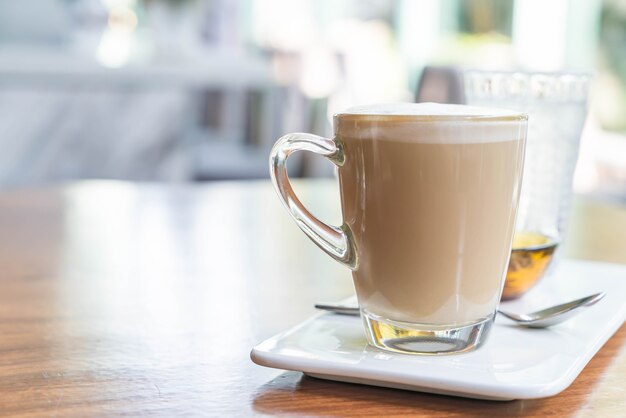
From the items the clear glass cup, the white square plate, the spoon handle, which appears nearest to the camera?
the white square plate

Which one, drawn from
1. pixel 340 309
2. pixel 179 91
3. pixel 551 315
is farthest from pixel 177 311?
pixel 179 91

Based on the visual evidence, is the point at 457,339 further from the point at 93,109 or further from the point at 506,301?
the point at 93,109

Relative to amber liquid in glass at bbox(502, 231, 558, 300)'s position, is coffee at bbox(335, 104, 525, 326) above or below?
above

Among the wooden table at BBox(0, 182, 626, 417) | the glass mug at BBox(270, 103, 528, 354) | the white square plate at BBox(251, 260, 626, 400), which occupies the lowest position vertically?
the wooden table at BBox(0, 182, 626, 417)

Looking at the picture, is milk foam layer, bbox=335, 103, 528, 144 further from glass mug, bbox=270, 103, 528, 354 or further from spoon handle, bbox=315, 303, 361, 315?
spoon handle, bbox=315, 303, 361, 315

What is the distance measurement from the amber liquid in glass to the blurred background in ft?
1.40

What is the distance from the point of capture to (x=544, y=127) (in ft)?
1.98

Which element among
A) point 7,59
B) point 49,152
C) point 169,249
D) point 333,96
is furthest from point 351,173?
point 333,96

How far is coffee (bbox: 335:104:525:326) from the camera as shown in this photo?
1.30 ft

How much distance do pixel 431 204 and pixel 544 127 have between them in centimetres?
23

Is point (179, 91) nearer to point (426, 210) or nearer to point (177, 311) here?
point (177, 311)

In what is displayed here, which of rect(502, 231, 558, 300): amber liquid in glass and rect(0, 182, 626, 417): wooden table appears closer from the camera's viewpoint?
rect(0, 182, 626, 417): wooden table

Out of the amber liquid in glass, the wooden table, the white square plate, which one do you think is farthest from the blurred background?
the white square plate

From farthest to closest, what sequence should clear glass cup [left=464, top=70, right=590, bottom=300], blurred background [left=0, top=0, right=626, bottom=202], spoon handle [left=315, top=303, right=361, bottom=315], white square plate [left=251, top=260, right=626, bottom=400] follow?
blurred background [left=0, top=0, right=626, bottom=202] < clear glass cup [left=464, top=70, right=590, bottom=300] < spoon handle [left=315, top=303, right=361, bottom=315] < white square plate [left=251, top=260, right=626, bottom=400]
